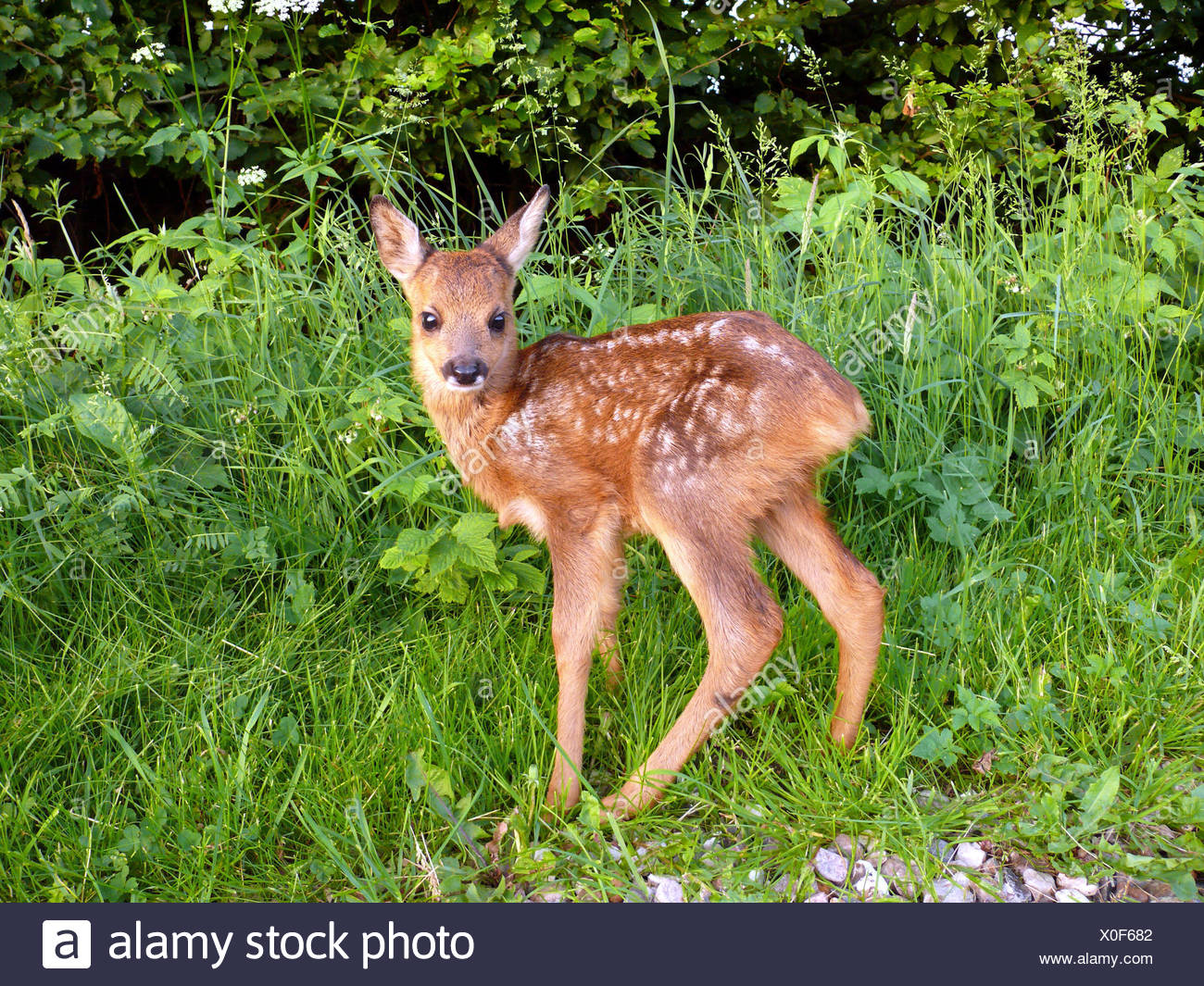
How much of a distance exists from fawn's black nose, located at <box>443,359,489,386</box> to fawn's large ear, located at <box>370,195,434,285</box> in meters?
0.50

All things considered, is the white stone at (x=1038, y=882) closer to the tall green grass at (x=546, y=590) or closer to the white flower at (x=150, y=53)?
the tall green grass at (x=546, y=590)

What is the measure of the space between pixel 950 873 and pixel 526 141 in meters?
3.68

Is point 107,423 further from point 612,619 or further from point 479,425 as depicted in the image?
point 612,619

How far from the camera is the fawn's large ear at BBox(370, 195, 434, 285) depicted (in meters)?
3.34

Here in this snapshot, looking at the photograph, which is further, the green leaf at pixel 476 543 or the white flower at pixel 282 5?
the white flower at pixel 282 5

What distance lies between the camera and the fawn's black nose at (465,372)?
3014 mm

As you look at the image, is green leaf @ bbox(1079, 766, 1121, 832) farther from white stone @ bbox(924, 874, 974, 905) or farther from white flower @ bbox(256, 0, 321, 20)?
white flower @ bbox(256, 0, 321, 20)

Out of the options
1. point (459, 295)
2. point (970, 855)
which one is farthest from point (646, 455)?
point (970, 855)

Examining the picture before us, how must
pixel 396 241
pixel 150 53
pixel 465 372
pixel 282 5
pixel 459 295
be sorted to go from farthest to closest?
1. pixel 150 53
2. pixel 282 5
3. pixel 396 241
4. pixel 459 295
5. pixel 465 372

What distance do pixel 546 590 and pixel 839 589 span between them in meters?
1.01

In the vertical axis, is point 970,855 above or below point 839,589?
below

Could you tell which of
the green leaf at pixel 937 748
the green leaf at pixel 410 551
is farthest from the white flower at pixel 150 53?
the green leaf at pixel 937 748

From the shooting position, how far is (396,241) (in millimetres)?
3379

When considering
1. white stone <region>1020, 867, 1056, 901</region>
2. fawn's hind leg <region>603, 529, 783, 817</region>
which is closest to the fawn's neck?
fawn's hind leg <region>603, 529, 783, 817</region>
